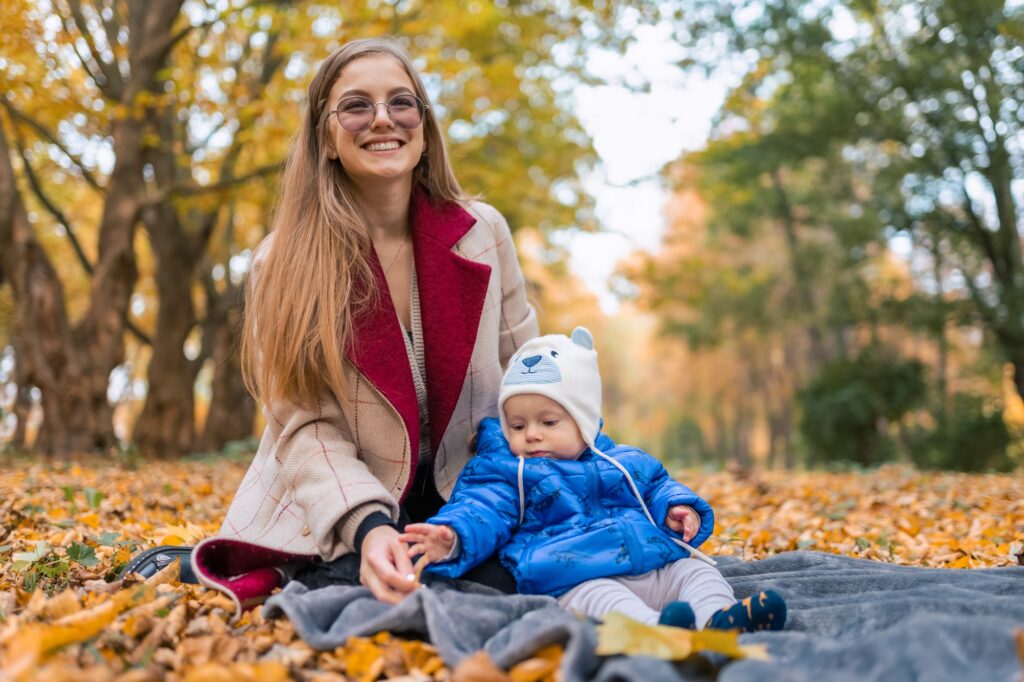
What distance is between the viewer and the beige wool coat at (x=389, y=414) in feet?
8.34

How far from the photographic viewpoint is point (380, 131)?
9.30 feet

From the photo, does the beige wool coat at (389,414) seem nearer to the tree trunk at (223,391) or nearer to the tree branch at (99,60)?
the tree branch at (99,60)

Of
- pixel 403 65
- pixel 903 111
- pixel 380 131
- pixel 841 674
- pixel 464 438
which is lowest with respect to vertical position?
pixel 841 674

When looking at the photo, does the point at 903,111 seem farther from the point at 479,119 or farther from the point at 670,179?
the point at 479,119

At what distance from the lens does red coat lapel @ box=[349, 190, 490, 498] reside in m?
2.77

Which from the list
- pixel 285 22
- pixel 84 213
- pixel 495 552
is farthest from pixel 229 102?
pixel 84 213

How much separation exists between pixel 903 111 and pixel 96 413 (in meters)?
11.3

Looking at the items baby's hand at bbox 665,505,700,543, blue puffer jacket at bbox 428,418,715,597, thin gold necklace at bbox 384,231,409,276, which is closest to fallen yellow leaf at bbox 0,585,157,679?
blue puffer jacket at bbox 428,418,715,597

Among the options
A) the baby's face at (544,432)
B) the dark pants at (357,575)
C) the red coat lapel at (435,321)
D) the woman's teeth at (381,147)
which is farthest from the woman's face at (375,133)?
the dark pants at (357,575)

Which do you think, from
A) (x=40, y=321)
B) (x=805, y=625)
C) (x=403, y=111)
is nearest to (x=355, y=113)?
(x=403, y=111)

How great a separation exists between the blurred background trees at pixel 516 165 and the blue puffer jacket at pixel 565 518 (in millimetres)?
5400

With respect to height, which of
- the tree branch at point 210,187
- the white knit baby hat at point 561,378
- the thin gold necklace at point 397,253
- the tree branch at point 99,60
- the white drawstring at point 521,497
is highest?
the tree branch at point 99,60

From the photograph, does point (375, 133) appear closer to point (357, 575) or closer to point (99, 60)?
point (357, 575)

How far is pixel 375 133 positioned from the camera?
2832 mm
